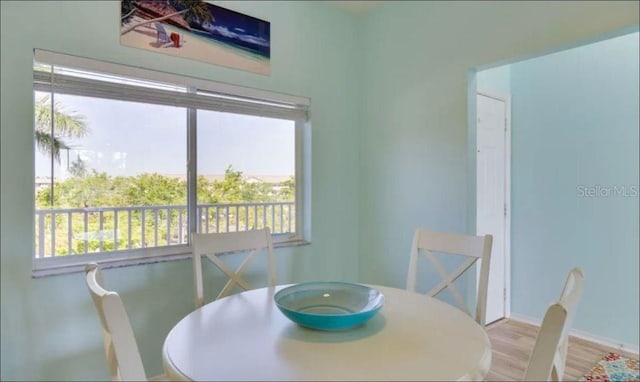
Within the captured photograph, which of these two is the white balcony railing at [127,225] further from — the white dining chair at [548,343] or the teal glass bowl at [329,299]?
the white dining chair at [548,343]

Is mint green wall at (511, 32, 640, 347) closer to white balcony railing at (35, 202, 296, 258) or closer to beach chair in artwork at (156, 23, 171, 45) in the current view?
white balcony railing at (35, 202, 296, 258)

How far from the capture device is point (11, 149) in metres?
1.77

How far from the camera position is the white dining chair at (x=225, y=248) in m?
1.76

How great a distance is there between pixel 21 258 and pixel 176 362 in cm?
138

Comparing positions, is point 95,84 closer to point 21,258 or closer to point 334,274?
point 21,258

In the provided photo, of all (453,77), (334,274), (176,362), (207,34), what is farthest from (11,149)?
(453,77)

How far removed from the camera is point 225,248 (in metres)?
1.86

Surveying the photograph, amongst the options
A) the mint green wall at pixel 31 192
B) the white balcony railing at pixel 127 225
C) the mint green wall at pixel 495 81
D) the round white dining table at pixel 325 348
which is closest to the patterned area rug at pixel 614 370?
the round white dining table at pixel 325 348

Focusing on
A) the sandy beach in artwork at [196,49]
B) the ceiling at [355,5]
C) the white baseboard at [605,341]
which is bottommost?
the white baseboard at [605,341]

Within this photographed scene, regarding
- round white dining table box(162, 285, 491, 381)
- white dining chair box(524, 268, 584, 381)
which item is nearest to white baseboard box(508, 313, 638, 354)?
round white dining table box(162, 285, 491, 381)

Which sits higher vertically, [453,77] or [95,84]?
[453,77]

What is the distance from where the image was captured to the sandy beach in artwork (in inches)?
83.2

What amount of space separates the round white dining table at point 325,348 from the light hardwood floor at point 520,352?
4.74ft

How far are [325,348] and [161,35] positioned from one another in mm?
2028
